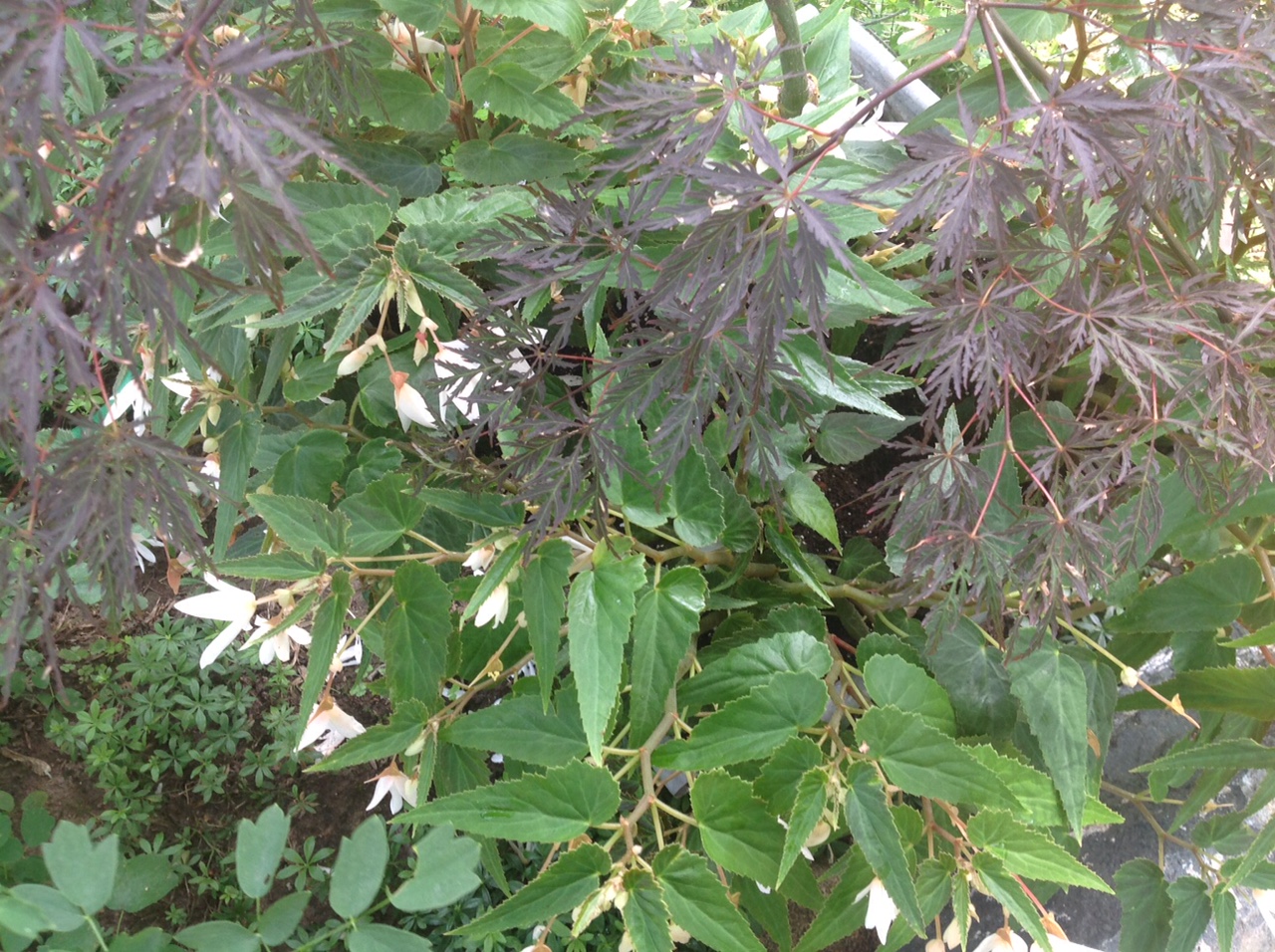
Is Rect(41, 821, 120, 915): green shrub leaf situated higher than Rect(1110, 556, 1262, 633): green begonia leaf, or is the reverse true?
Rect(41, 821, 120, 915): green shrub leaf

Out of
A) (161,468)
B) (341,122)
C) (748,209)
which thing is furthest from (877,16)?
(161,468)

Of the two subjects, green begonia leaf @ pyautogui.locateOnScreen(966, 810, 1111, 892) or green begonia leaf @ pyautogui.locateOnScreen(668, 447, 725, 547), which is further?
green begonia leaf @ pyautogui.locateOnScreen(668, 447, 725, 547)

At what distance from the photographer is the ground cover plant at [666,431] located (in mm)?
410

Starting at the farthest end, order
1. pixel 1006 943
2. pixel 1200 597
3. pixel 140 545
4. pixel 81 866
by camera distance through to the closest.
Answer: pixel 140 545 → pixel 1200 597 → pixel 1006 943 → pixel 81 866

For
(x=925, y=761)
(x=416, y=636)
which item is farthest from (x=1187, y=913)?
(x=416, y=636)

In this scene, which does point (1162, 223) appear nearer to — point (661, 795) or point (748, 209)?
point (748, 209)

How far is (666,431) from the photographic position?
547 millimetres

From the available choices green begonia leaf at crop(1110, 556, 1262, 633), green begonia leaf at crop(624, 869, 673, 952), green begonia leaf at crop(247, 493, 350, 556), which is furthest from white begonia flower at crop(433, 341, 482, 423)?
green begonia leaf at crop(1110, 556, 1262, 633)

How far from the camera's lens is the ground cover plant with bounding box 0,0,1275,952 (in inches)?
16.2

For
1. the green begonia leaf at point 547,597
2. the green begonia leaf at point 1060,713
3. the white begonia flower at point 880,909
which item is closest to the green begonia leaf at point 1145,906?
the green begonia leaf at point 1060,713

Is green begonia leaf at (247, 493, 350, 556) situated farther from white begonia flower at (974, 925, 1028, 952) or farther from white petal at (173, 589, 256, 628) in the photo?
white begonia flower at (974, 925, 1028, 952)

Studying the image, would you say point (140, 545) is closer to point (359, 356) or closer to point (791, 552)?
point (359, 356)

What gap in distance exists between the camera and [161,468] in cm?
46

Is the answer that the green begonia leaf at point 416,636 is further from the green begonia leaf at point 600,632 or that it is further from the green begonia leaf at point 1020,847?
the green begonia leaf at point 1020,847
